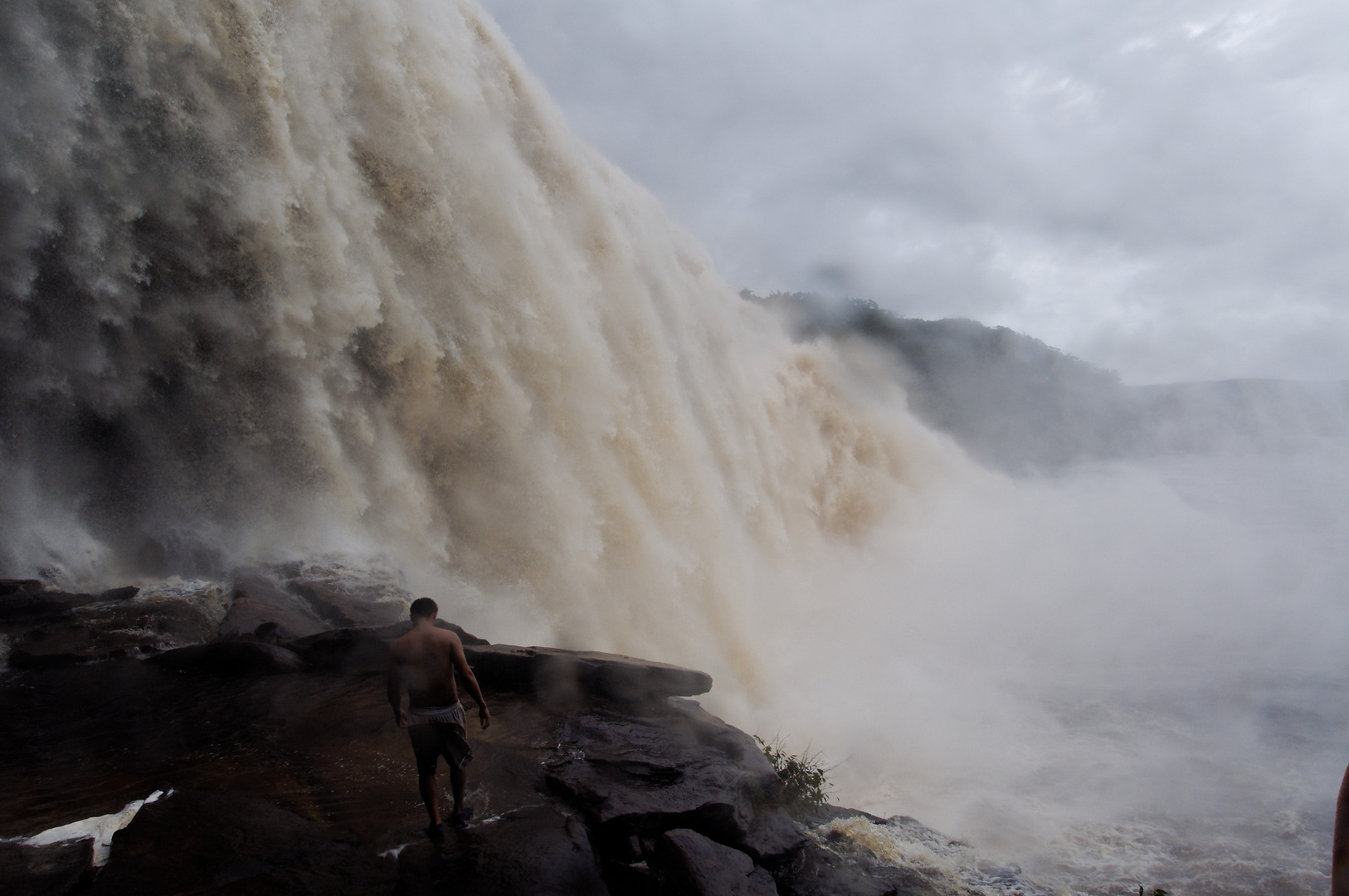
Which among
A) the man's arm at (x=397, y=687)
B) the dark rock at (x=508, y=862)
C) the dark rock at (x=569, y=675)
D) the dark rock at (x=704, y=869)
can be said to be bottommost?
the dark rock at (x=508, y=862)

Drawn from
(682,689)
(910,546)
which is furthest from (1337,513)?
(682,689)

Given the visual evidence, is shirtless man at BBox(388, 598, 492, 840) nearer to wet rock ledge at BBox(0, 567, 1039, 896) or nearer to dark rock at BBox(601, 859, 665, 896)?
wet rock ledge at BBox(0, 567, 1039, 896)

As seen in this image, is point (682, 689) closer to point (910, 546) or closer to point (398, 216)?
point (398, 216)

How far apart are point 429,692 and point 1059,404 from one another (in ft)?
170

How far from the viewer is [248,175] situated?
7.28 m

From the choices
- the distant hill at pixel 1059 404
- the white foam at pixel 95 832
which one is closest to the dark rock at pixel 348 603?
the white foam at pixel 95 832

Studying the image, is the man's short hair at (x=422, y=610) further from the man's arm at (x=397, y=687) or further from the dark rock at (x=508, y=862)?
the dark rock at (x=508, y=862)

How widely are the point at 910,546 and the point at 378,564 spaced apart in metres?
14.5

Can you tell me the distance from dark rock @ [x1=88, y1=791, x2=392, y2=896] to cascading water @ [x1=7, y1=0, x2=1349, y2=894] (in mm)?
4721

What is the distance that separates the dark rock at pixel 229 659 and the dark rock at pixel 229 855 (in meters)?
2.16

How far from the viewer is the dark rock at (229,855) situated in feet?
10.6

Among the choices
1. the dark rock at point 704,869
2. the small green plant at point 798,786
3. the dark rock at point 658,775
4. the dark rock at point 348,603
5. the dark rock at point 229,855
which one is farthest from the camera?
the dark rock at point 348,603

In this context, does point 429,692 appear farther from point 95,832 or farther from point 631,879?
point 95,832

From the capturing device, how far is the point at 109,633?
641cm
